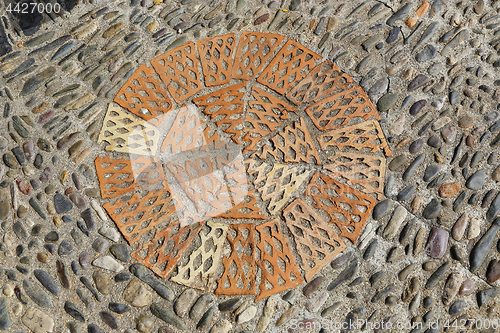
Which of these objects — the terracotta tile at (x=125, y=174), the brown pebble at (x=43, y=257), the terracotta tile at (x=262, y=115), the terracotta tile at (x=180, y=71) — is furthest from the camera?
the terracotta tile at (x=180, y=71)

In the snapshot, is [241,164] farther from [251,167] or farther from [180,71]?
[180,71]

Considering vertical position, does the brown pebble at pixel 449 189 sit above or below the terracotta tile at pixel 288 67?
below

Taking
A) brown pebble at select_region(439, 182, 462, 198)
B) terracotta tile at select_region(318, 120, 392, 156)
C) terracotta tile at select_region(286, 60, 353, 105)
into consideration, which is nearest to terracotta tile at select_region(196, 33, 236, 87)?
terracotta tile at select_region(286, 60, 353, 105)

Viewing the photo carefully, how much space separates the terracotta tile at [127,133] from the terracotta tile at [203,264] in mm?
764

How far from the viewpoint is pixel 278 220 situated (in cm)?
315

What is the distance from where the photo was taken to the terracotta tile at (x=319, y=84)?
11.3 feet

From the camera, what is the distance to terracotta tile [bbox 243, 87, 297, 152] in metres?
3.34

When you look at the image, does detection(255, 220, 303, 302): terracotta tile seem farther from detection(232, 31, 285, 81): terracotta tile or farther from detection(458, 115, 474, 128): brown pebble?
detection(458, 115, 474, 128): brown pebble

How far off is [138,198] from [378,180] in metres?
1.69

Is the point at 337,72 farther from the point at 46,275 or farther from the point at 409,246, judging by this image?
the point at 46,275

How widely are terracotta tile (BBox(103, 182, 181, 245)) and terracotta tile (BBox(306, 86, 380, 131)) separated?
1.20 m

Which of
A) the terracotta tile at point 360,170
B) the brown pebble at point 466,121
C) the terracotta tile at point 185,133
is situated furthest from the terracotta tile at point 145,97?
the brown pebble at point 466,121

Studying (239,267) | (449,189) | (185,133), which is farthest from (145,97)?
(449,189)

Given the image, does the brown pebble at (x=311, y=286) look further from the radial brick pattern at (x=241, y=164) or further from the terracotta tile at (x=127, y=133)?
the terracotta tile at (x=127, y=133)
